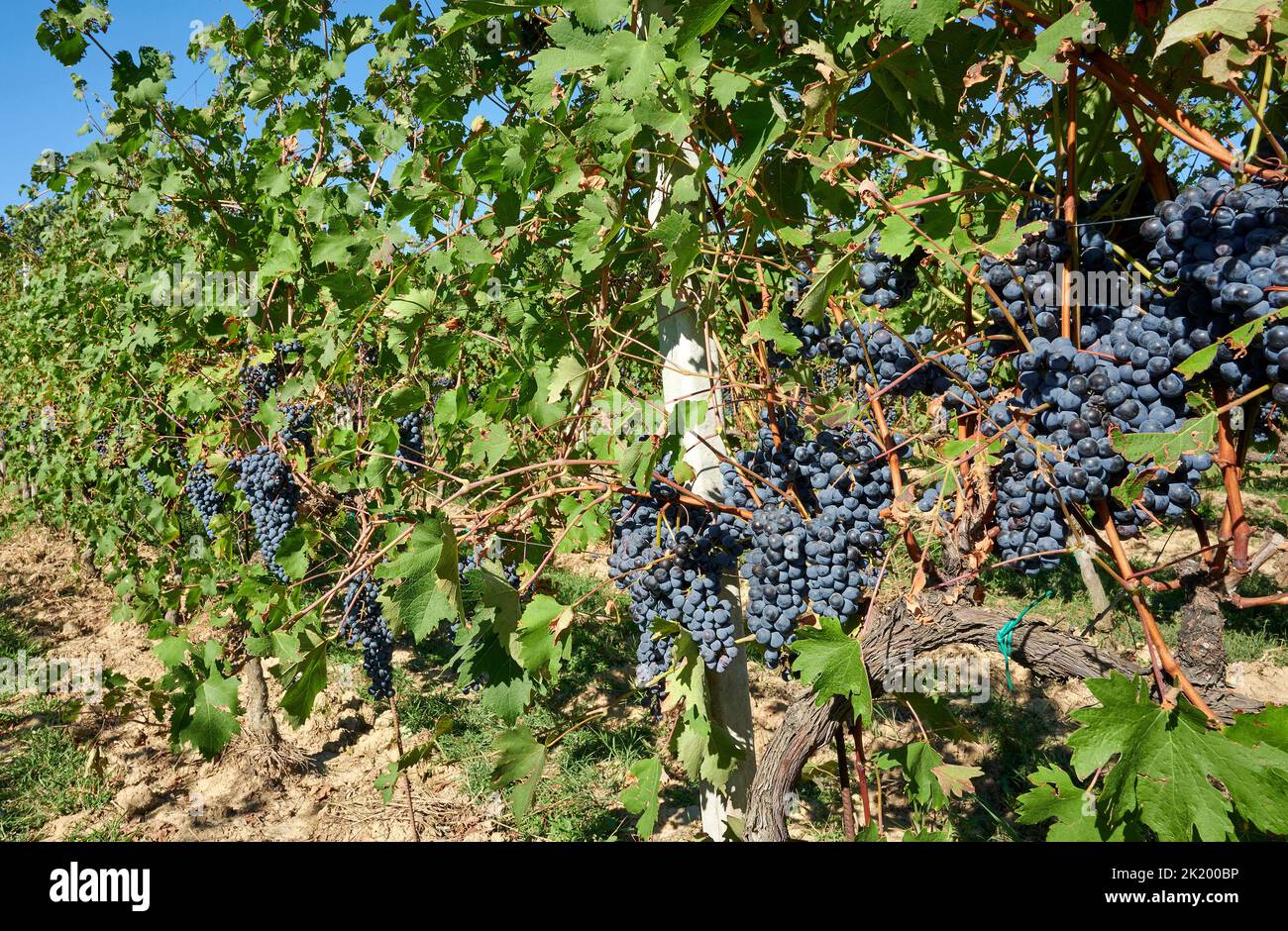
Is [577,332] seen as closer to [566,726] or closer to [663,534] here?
[663,534]

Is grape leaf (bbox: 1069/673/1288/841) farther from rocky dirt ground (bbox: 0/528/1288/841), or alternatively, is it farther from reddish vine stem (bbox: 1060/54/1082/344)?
rocky dirt ground (bbox: 0/528/1288/841)

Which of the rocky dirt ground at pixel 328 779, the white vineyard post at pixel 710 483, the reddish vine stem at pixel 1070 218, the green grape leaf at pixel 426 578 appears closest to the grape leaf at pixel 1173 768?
the reddish vine stem at pixel 1070 218

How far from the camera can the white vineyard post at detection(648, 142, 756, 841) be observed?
6.59ft

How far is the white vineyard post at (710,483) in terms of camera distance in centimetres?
201

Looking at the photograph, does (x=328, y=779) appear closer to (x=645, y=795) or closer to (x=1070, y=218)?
(x=645, y=795)

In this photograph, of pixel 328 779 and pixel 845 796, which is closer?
pixel 845 796

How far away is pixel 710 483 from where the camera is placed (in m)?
2.05

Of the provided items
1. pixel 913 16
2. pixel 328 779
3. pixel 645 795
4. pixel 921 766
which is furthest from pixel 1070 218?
pixel 328 779

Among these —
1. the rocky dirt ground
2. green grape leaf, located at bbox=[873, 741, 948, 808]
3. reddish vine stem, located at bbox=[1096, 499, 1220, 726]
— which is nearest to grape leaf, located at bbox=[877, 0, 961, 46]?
reddish vine stem, located at bbox=[1096, 499, 1220, 726]

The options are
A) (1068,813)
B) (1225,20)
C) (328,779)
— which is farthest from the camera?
(328,779)

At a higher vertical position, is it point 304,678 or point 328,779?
point 304,678

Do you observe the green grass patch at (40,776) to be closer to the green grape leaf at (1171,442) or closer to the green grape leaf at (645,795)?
the green grape leaf at (645,795)

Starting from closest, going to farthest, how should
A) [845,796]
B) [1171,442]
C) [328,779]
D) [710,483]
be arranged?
[1171,442], [845,796], [710,483], [328,779]
